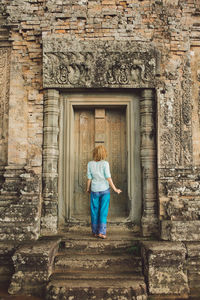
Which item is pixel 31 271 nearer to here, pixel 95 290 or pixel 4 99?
pixel 95 290

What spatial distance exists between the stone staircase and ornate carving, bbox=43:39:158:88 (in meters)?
2.94

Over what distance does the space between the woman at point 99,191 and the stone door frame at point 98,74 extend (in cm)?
89

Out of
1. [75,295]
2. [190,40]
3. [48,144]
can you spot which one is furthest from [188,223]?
[190,40]

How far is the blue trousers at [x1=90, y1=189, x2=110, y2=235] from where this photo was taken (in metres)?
4.77

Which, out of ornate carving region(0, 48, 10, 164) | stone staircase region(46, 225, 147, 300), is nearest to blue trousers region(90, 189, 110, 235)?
stone staircase region(46, 225, 147, 300)

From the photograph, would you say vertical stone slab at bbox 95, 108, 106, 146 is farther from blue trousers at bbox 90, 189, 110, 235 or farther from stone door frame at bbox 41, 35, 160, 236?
blue trousers at bbox 90, 189, 110, 235

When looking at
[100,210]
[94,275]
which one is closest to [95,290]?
[94,275]

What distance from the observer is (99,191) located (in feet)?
15.7

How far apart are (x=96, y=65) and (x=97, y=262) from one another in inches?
143

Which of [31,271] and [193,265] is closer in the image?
[31,271]

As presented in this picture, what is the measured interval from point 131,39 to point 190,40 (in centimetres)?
134

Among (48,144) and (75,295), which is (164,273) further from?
(48,144)

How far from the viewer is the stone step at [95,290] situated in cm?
349

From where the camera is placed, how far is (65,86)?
544 cm
